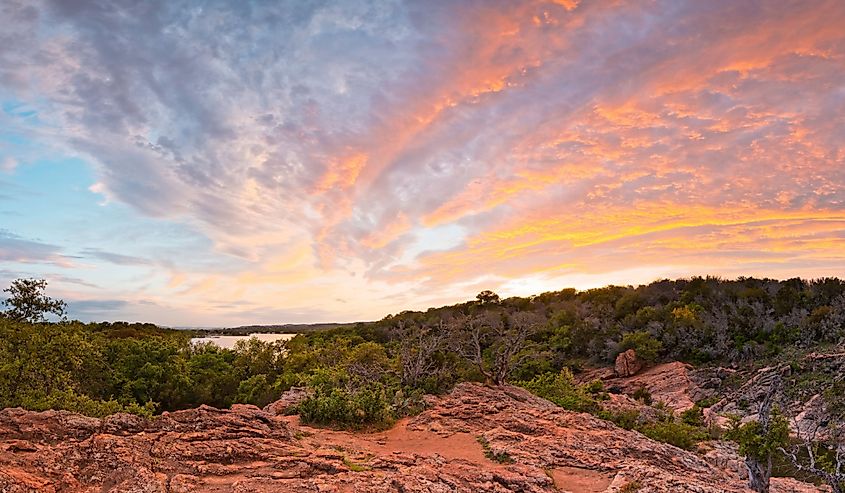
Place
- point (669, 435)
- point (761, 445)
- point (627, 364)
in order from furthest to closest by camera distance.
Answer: point (627, 364)
point (669, 435)
point (761, 445)

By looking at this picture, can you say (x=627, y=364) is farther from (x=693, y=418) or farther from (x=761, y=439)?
(x=761, y=439)

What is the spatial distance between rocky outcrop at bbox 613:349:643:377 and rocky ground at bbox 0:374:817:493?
2287 cm

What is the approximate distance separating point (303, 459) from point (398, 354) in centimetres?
2394

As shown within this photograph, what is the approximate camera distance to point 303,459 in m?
8.42

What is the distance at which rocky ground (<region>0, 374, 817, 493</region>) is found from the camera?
6707 mm

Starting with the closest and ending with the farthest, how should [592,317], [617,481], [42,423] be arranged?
[42,423]
[617,481]
[592,317]

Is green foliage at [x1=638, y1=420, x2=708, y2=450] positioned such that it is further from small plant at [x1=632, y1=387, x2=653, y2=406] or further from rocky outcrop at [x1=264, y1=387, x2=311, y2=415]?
rocky outcrop at [x1=264, y1=387, x2=311, y2=415]

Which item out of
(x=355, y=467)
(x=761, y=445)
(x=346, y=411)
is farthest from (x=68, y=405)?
(x=761, y=445)

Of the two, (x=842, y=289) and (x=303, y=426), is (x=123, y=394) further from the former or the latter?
(x=842, y=289)

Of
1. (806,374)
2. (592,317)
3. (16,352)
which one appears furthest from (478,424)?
(592,317)

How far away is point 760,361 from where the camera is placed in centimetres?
3098

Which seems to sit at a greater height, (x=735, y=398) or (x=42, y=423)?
(x=42, y=423)

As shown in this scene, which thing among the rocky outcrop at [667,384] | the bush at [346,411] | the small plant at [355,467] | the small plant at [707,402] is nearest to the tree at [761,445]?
the small plant at [355,467]

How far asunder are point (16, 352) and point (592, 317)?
43114 mm
